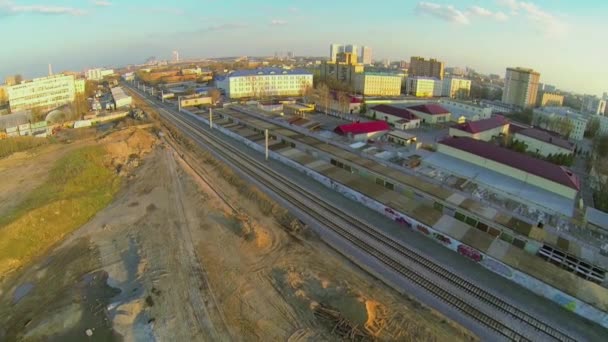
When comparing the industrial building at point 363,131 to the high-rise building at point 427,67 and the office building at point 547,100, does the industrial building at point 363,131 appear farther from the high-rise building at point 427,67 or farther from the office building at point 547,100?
the high-rise building at point 427,67

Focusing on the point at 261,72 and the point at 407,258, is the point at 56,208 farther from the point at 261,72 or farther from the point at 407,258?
the point at 261,72

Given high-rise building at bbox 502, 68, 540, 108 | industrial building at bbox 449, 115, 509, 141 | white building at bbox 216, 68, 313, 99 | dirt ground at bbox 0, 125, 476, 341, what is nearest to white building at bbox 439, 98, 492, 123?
industrial building at bbox 449, 115, 509, 141

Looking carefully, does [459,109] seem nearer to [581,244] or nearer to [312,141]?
[312,141]

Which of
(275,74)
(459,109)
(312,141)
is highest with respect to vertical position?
(275,74)

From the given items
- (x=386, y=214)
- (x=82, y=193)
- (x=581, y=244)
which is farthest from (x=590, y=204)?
(x=82, y=193)

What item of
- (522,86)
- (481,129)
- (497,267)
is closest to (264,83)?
(481,129)

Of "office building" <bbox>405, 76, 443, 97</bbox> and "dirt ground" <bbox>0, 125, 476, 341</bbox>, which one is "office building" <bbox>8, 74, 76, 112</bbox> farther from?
"office building" <bbox>405, 76, 443, 97</bbox>
